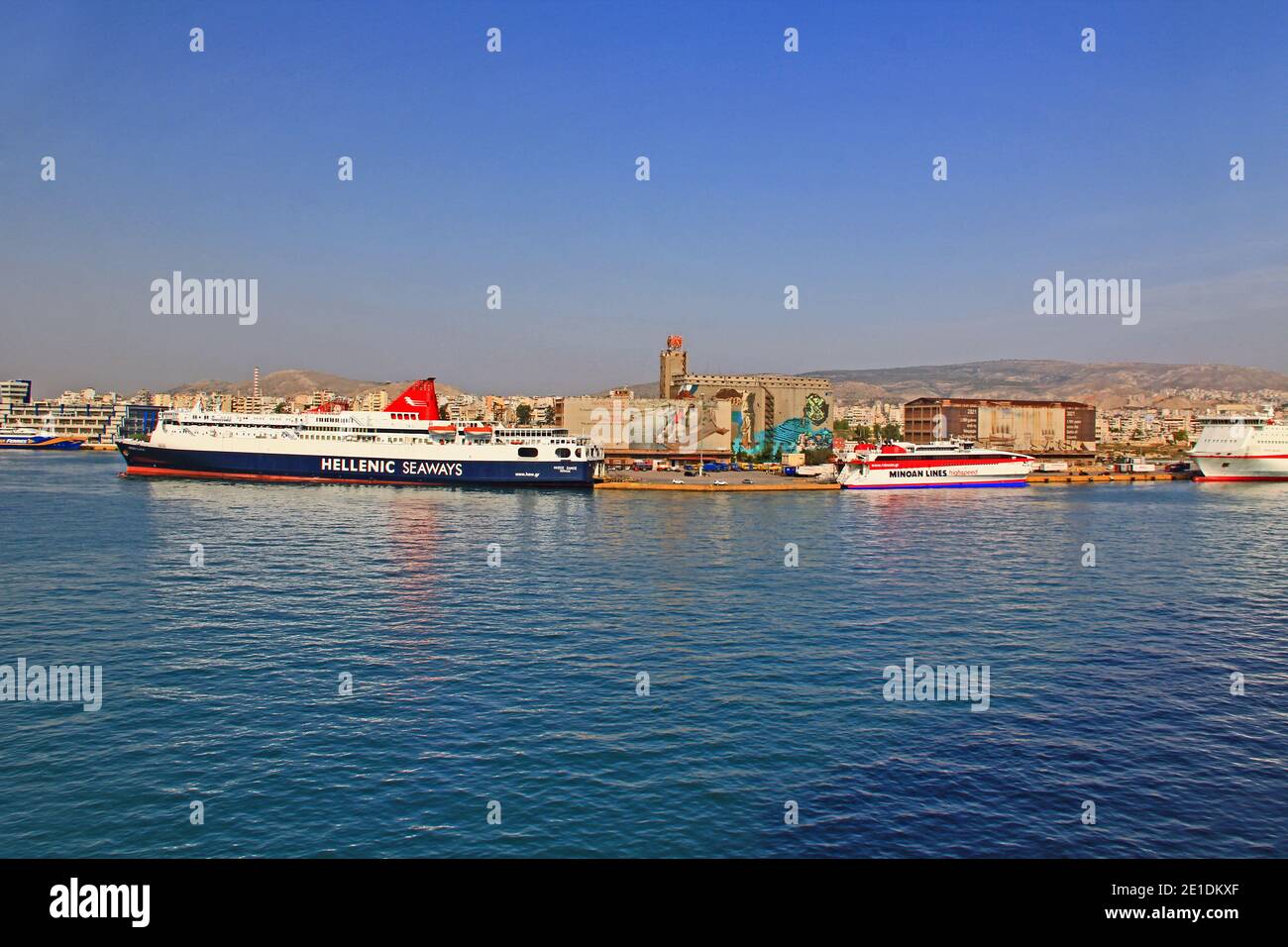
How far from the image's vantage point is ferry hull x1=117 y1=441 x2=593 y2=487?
76562 mm

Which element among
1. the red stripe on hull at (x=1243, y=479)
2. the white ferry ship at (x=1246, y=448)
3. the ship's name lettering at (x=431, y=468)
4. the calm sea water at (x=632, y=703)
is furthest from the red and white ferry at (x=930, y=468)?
the calm sea water at (x=632, y=703)

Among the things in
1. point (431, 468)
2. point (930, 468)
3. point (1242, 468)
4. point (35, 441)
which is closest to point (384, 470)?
point (431, 468)

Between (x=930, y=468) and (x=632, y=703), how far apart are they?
7207 centimetres

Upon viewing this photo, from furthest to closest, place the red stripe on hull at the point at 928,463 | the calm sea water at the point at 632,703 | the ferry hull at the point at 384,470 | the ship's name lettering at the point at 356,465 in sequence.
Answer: the red stripe on hull at the point at 928,463
the ship's name lettering at the point at 356,465
the ferry hull at the point at 384,470
the calm sea water at the point at 632,703

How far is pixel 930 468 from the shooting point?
85375 millimetres

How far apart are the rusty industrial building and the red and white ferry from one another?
Result: 8278 cm

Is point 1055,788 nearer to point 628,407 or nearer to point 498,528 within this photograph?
point 498,528

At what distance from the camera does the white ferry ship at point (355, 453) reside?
7669cm

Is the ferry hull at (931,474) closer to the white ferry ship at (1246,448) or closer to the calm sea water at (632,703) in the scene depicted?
the white ferry ship at (1246,448)

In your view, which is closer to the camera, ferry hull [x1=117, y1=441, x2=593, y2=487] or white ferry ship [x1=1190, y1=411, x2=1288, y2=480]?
ferry hull [x1=117, y1=441, x2=593, y2=487]

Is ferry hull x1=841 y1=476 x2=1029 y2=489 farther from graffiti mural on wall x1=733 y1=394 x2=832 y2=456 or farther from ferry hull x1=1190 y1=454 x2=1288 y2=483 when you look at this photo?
graffiti mural on wall x1=733 y1=394 x2=832 y2=456

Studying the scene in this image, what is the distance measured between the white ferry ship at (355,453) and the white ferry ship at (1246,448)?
68193mm

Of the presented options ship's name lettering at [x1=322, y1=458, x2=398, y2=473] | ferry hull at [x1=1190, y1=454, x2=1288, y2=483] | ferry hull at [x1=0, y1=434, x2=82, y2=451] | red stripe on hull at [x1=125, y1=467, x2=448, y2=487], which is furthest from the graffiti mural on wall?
ferry hull at [x1=0, y1=434, x2=82, y2=451]
